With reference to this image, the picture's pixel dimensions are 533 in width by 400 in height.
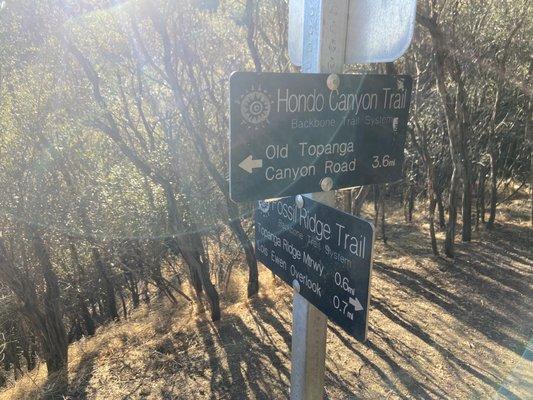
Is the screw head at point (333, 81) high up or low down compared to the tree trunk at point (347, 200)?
up

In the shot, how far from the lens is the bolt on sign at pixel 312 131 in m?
1.48

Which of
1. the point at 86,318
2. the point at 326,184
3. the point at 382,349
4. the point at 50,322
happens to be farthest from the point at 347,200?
the point at 86,318

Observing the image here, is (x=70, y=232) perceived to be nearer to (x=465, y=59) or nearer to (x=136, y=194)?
(x=136, y=194)

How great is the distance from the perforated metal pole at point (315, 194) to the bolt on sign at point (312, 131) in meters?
0.08

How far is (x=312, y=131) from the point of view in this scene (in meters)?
1.58

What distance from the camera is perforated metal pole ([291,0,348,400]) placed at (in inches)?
62.4

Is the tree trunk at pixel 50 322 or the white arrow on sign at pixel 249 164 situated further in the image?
the tree trunk at pixel 50 322

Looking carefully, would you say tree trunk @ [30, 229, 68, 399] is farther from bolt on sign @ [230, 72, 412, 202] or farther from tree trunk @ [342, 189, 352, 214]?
bolt on sign @ [230, 72, 412, 202]

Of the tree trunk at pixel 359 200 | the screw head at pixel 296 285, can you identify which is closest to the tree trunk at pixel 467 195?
the tree trunk at pixel 359 200

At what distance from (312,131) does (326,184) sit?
213 millimetres

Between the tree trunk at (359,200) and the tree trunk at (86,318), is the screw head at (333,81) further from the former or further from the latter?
the tree trunk at (86,318)

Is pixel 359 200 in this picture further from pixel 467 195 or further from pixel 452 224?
pixel 467 195

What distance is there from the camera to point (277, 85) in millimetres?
1486

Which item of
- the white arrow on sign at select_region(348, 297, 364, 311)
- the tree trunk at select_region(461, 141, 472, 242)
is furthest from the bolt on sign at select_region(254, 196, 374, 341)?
the tree trunk at select_region(461, 141, 472, 242)
